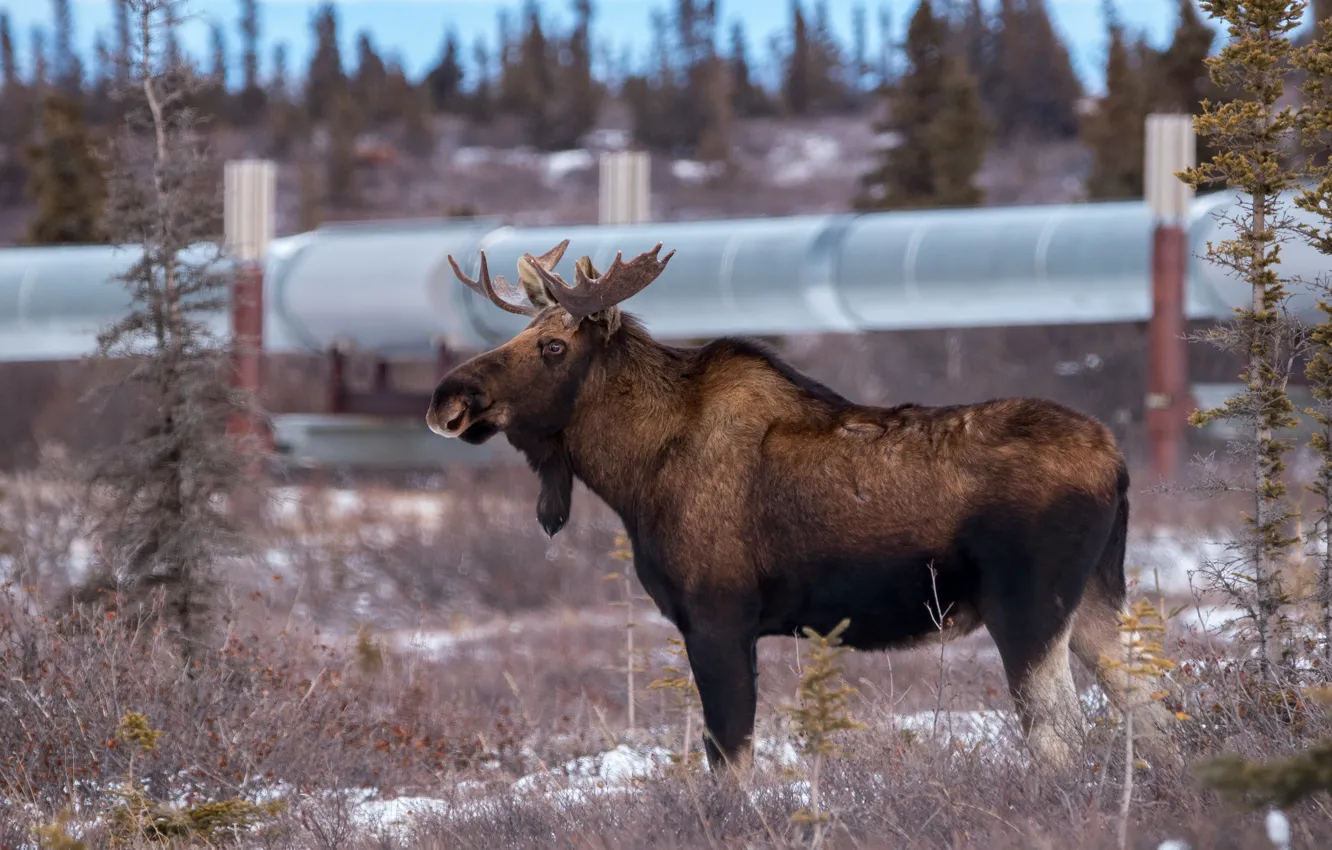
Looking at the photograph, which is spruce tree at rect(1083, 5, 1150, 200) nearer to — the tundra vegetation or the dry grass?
A: the dry grass

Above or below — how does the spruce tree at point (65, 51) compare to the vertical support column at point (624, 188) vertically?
above

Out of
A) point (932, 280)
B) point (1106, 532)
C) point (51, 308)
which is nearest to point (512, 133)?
point (51, 308)

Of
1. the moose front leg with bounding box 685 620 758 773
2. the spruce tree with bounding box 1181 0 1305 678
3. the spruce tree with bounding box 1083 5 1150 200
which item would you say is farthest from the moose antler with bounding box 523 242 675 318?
the spruce tree with bounding box 1083 5 1150 200

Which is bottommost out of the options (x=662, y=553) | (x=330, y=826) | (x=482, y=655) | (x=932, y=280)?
(x=482, y=655)

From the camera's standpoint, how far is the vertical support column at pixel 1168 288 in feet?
57.4

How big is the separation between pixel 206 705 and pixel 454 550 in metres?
12.1

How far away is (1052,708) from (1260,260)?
8.05 feet

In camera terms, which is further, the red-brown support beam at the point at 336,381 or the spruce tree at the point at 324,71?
the spruce tree at the point at 324,71

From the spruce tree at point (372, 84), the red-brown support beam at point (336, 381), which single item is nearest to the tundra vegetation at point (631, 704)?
the red-brown support beam at point (336, 381)

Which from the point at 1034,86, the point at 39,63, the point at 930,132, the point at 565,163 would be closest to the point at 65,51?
the point at 39,63

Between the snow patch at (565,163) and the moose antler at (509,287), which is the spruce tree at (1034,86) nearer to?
the snow patch at (565,163)

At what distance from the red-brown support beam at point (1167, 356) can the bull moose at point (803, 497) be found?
1147 cm

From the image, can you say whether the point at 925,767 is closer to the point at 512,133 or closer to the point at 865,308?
the point at 865,308

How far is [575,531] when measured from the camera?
803 inches
